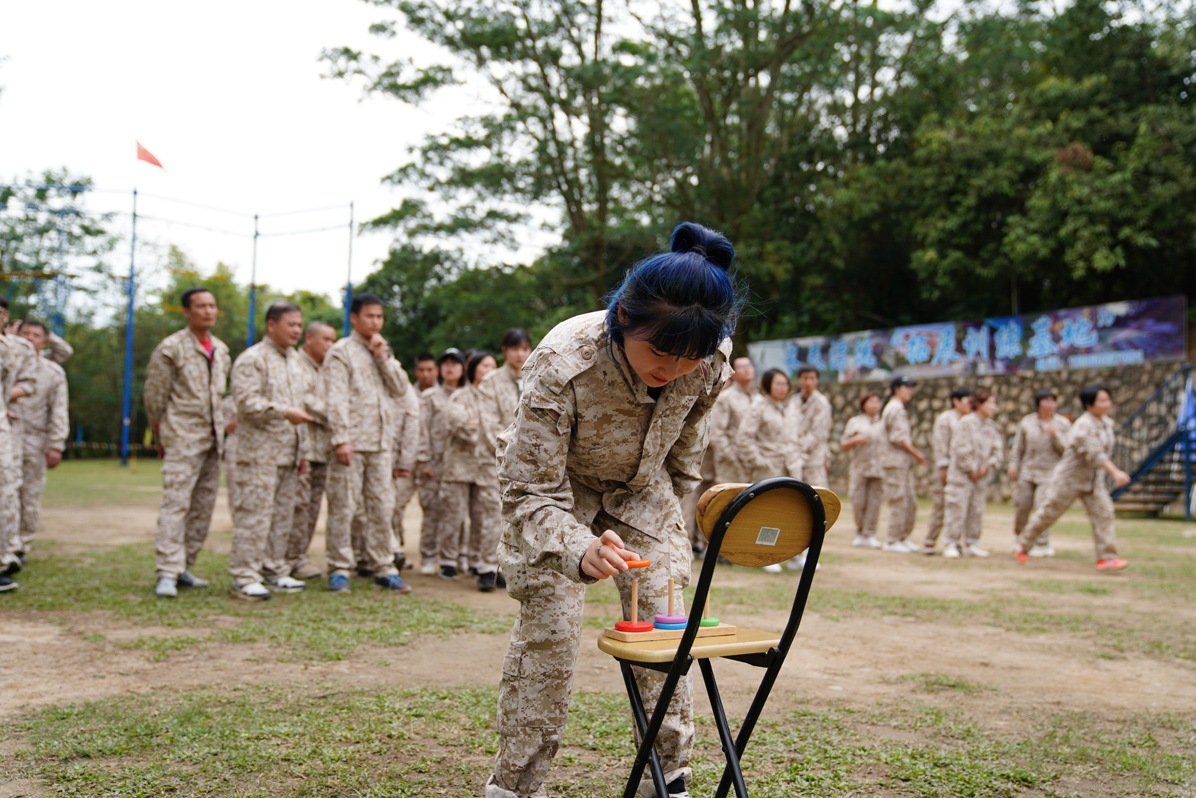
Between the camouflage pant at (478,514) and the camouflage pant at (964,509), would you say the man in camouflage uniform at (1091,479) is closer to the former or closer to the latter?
the camouflage pant at (964,509)

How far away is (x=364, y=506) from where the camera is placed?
6887mm

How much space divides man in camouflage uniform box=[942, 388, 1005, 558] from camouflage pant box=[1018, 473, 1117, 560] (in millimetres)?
925

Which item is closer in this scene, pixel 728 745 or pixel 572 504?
pixel 728 745

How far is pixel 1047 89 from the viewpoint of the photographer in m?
19.8

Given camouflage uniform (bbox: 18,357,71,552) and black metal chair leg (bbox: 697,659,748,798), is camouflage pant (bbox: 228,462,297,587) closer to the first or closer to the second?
camouflage uniform (bbox: 18,357,71,552)

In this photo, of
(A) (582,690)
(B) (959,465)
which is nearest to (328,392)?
(A) (582,690)

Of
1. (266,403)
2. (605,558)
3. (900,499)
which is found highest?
(266,403)

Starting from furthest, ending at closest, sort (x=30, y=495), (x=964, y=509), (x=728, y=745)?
(x=964, y=509), (x=30, y=495), (x=728, y=745)

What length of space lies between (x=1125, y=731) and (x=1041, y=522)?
6.33m

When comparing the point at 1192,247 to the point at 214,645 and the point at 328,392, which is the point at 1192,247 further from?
the point at 214,645

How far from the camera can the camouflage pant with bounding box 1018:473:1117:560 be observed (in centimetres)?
925

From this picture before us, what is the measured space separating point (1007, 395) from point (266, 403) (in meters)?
16.6

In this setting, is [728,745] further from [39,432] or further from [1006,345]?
[1006,345]

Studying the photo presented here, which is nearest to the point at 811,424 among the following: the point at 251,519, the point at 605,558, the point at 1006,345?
the point at 251,519
